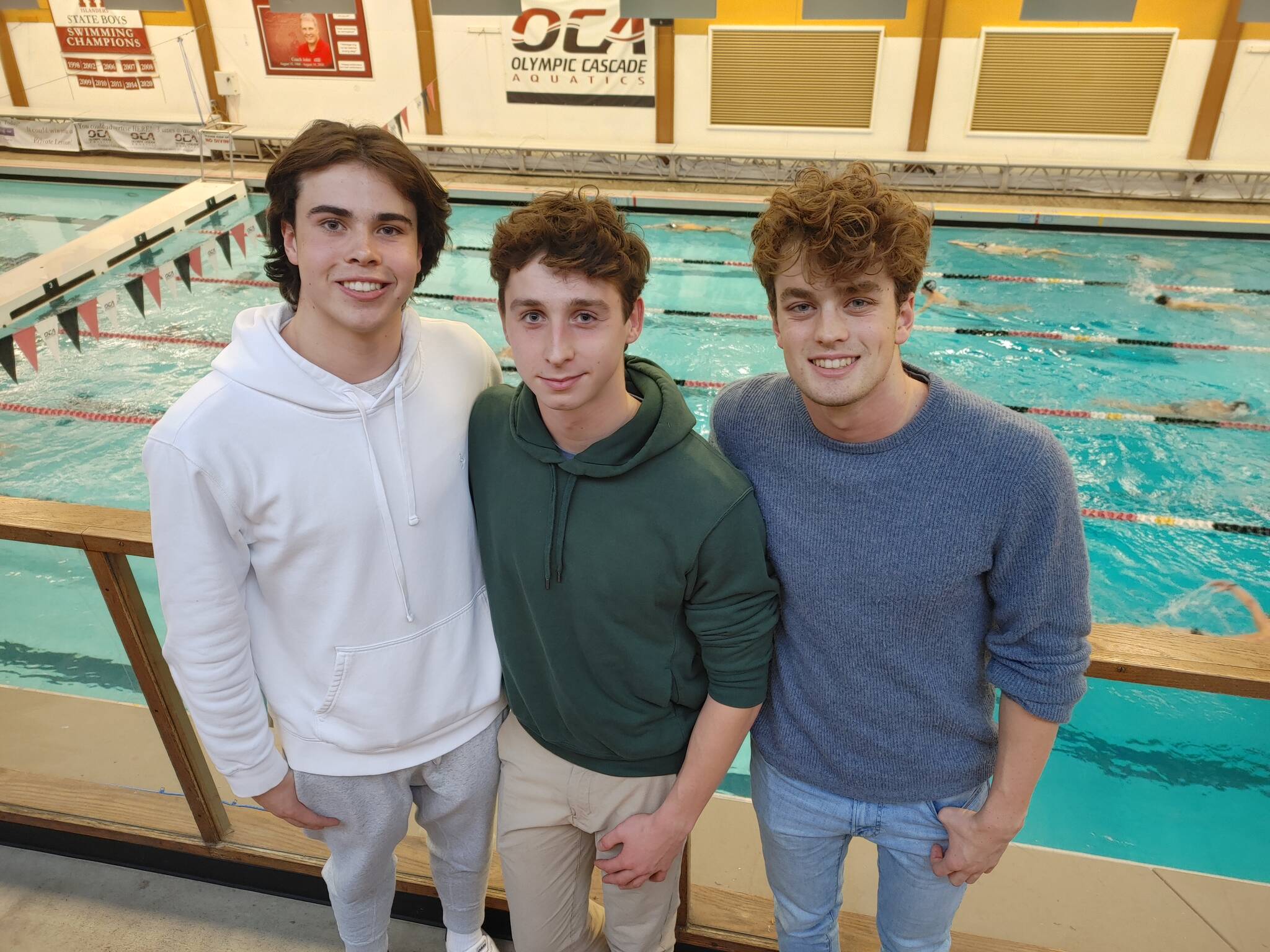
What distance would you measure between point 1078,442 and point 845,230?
5.01m

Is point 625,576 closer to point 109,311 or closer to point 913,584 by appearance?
point 913,584

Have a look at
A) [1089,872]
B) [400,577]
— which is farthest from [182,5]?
[1089,872]

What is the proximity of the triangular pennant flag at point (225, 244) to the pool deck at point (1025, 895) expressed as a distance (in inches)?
249

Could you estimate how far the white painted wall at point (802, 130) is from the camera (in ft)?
32.8

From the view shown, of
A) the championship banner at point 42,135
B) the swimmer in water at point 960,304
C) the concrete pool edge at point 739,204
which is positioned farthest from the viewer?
the championship banner at point 42,135

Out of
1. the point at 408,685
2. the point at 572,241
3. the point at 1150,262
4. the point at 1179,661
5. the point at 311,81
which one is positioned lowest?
the point at 1150,262

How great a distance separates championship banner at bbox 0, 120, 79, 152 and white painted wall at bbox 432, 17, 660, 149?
4788 mm

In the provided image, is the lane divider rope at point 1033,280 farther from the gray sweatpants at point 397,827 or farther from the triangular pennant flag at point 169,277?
the gray sweatpants at point 397,827

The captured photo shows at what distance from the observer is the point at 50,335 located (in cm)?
623

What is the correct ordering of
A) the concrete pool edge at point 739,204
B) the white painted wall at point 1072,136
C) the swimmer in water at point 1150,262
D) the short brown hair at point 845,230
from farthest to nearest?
the white painted wall at point 1072,136
the concrete pool edge at point 739,204
the swimmer in water at point 1150,262
the short brown hair at point 845,230

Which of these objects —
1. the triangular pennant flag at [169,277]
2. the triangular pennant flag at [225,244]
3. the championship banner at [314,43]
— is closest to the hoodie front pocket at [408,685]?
the triangular pennant flag at [225,244]

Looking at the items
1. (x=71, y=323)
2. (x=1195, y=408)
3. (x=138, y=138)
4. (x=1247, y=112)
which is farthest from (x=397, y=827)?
(x=138, y=138)

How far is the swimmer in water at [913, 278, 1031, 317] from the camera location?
7246 mm

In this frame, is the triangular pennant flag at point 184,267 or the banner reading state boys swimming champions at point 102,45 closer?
the triangular pennant flag at point 184,267
